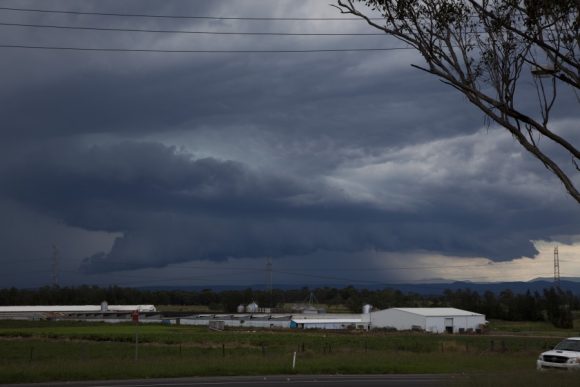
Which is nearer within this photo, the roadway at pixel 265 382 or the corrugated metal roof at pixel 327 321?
the roadway at pixel 265 382

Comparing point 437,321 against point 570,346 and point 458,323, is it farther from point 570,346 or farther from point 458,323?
point 570,346

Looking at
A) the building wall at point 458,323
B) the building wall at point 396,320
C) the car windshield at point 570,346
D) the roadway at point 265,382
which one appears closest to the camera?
the roadway at point 265,382

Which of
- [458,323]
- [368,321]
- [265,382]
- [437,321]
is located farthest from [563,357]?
[368,321]

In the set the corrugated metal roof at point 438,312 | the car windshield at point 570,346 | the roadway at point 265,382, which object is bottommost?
the roadway at point 265,382

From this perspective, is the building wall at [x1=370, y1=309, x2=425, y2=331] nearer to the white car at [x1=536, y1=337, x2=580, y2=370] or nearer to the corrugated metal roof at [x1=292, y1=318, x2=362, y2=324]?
the corrugated metal roof at [x1=292, y1=318, x2=362, y2=324]

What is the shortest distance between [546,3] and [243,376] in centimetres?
2169

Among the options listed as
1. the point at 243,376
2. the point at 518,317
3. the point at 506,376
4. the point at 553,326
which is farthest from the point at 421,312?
the point at 506,376

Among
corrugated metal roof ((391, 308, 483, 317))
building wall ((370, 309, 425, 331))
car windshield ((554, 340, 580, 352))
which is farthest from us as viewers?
building wall ((370, 309, 425, 331))

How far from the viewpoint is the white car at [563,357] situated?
2955 centimetres

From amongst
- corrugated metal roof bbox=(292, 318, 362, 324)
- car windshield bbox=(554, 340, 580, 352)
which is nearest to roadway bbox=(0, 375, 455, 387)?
car windshield bbox=(554, 340, 580, 352)

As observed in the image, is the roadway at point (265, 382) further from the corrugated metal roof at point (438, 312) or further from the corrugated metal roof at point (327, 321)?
the corrugated metal roof at point (327, 321)

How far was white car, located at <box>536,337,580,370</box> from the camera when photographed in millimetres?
29555

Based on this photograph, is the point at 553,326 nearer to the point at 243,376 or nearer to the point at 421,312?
the point at 421,312

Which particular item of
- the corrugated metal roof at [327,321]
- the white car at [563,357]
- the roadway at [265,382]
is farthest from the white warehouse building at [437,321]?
the roadway at [265,382]
